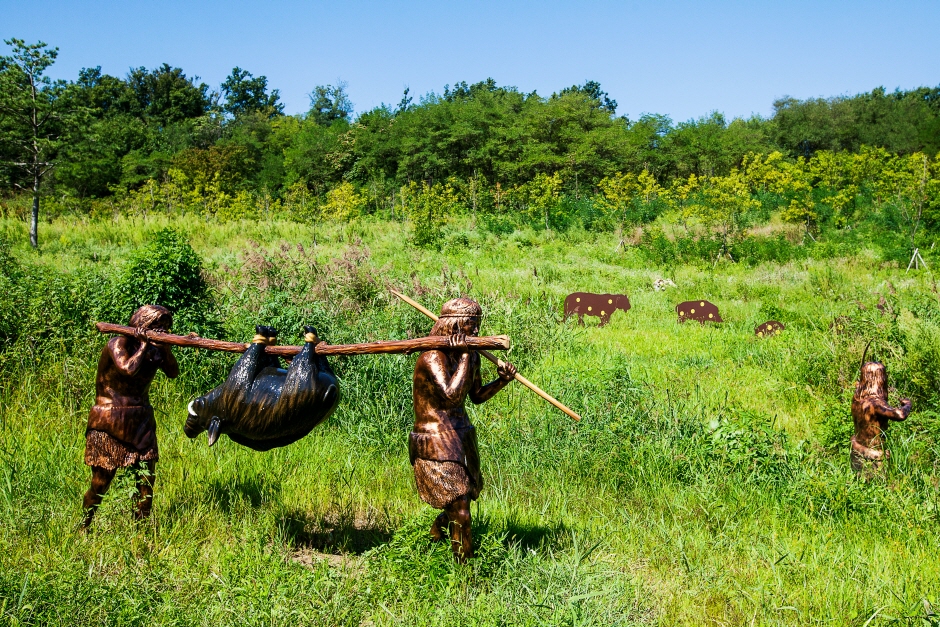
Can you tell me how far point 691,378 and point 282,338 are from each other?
466 cm

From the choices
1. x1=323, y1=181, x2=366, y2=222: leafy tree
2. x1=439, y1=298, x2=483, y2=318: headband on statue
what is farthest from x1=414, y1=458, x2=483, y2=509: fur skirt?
x1=323, y1=181, x2=366, y2=222: leafy tree

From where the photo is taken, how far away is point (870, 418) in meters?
5.00

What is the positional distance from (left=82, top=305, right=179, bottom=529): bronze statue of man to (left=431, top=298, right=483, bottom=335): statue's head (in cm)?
157

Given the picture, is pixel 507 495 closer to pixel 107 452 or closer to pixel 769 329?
pixel 107 452

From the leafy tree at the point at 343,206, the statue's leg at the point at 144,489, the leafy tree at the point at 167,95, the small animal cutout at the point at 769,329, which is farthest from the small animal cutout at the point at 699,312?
the leafy tree at the point at 167,95

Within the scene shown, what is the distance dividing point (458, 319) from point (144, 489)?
7.02ft

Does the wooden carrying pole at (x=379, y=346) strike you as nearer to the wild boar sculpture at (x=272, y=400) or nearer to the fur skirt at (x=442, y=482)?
the wild boar sculpture at (x=272, y=400)

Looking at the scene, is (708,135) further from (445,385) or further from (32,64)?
(445,385)

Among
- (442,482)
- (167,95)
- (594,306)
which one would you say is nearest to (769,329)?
(594,306)

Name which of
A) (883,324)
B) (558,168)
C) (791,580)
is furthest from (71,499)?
(558,168)

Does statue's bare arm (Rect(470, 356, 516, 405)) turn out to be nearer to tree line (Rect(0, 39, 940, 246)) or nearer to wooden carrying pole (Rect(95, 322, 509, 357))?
wooden carrying pole (Rect(95, 322, 509, 357))

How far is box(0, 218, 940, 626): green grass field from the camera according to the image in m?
3.40

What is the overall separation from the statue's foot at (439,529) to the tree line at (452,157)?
18413 millimetres

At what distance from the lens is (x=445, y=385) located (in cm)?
348
